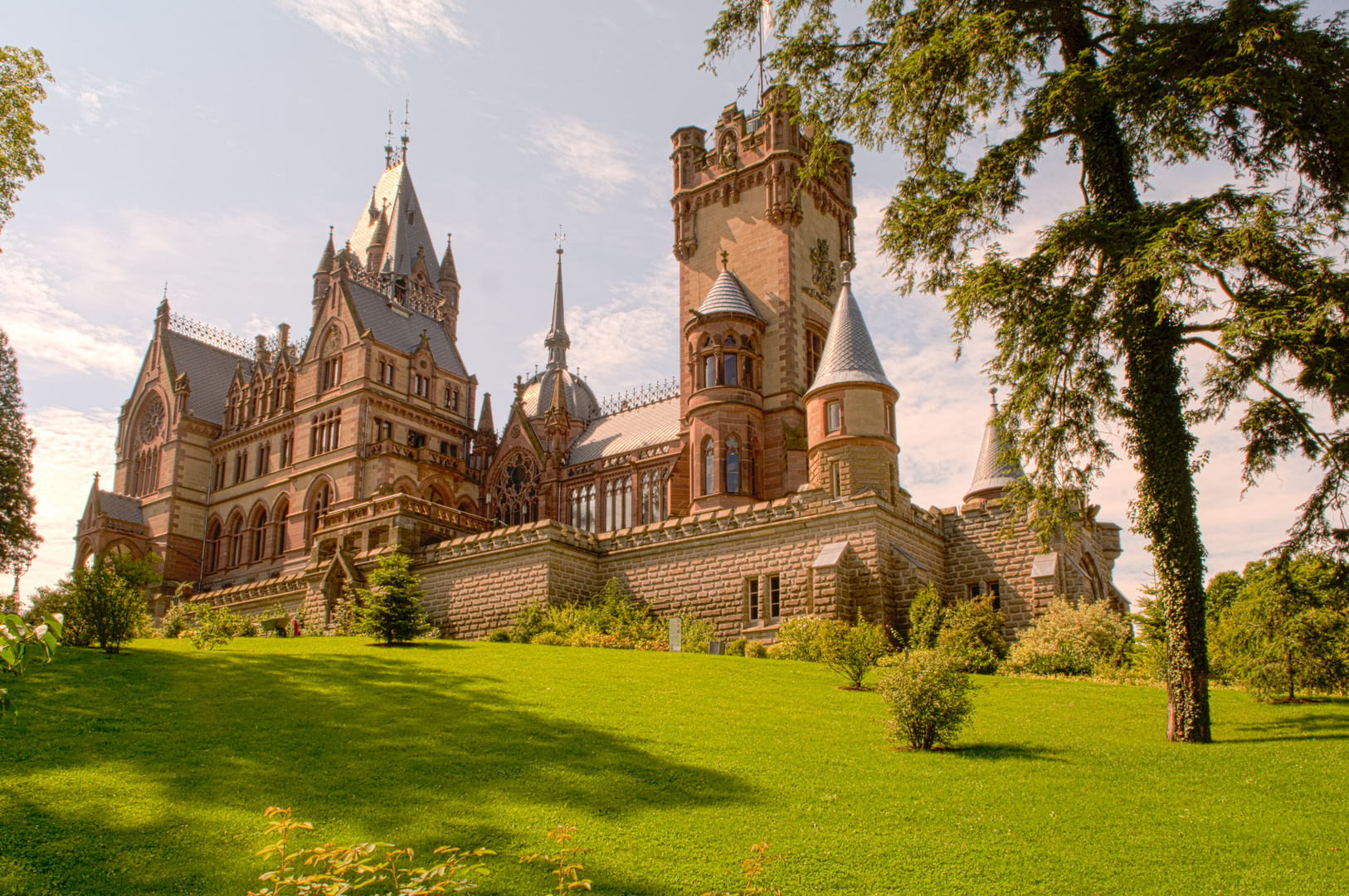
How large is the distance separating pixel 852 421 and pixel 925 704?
1720cm

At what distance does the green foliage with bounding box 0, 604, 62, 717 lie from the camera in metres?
5.27

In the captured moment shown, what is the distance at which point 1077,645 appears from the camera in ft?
78.3

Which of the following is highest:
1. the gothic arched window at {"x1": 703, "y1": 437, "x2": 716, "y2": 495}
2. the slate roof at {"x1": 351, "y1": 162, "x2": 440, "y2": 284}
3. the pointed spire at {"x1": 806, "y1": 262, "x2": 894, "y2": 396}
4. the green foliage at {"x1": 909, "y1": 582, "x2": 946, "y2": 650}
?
the slate roof at {"x1": 351, "y1": 162, "x2": 440, "y2": 284}

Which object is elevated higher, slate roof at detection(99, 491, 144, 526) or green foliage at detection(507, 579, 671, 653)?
slate roof at detection(99, 491, 144, 526)

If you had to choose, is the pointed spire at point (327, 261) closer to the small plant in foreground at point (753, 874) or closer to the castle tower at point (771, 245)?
the castle tower at point (771, 245)

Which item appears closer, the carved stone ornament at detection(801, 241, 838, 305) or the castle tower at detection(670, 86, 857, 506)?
the castle tower at detection(670, 86, 857, 506)

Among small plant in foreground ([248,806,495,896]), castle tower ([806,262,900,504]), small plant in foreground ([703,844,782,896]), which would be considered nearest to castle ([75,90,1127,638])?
castle tower ([806,262,900,504])

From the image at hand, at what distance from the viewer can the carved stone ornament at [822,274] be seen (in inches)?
1661

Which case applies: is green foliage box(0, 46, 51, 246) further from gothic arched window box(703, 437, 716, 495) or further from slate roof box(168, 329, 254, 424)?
slate roof box(168, 329, 254, 424)

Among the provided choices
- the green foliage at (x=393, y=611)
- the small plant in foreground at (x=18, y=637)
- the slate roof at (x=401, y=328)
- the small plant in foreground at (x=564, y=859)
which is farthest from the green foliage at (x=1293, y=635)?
the slate roof at (x=401, y=328)

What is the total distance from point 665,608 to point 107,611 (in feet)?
50.3

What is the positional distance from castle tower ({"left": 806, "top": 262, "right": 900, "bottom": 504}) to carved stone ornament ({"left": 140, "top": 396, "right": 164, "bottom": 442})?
42.3 meters

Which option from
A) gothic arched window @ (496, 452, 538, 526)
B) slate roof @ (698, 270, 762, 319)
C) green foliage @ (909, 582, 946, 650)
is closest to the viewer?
green foliage @ (909, 582, 946, 650)

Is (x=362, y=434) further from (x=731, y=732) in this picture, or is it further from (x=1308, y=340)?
(x=1308, y=340)
